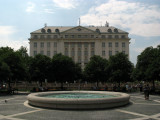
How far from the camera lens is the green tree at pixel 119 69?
131ft

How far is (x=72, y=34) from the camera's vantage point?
85.9 meters

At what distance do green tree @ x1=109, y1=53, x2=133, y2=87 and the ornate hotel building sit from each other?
45239 mm

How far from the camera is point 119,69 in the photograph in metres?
40.7

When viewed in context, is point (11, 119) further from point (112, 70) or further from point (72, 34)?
point (72, 34)

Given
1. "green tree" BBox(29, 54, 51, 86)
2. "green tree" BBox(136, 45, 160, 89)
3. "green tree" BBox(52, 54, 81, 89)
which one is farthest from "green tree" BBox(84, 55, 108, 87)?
"green tree" BBox(136, 45, 160, 89)

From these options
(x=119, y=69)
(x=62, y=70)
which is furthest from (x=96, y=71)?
(x=62, y=70)

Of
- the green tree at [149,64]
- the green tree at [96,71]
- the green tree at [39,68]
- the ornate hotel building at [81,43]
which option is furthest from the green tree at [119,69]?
the ornate hotel building at [81,43]

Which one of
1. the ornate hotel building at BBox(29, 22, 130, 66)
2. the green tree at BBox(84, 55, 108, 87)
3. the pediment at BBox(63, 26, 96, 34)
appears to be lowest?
the green tree at BBox(84, 55, 108, 87)

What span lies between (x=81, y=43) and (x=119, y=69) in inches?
1883

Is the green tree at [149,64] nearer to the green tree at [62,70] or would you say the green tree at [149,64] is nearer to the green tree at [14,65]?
the green tree at [62,70]

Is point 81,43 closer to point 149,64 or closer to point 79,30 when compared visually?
point 79,30

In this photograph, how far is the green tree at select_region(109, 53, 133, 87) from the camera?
39.8 meters

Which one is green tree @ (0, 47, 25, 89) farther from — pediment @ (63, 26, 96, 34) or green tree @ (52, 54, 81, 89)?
pediment @ (63, 26, 96, 34)

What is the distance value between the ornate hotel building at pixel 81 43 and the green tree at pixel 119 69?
45239mm
